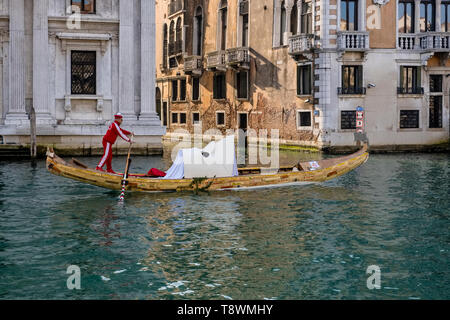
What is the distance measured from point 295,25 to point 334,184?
1508 centimetres

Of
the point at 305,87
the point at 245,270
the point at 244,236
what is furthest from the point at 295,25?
the point at 245,270

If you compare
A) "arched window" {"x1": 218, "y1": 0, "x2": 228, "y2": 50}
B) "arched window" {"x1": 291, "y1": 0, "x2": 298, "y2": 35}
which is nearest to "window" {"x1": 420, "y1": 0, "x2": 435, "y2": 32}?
"arched window" {"x1": 291, "y1": 0, "x2": 298, "y2": 35}

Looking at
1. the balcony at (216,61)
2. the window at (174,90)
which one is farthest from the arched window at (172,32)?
the balcony at (216,61)

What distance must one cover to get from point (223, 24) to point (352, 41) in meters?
11.1

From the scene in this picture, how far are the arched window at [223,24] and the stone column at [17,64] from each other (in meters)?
15.4

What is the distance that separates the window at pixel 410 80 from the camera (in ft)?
89.8

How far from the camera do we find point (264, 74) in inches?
1246

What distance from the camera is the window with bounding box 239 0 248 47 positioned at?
3312 centimetres

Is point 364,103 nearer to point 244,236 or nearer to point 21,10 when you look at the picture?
point 21,10

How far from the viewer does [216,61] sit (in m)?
35.1

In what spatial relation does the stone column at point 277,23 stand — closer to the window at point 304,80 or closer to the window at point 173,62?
the window at point 304,80

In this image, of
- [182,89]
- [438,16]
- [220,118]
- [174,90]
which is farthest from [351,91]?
[174,90]

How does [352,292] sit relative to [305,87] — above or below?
below

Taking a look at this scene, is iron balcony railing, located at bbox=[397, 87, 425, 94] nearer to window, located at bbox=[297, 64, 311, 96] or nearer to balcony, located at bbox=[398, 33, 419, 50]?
balcony, located at bbox=[398, 33, 419, 50]
